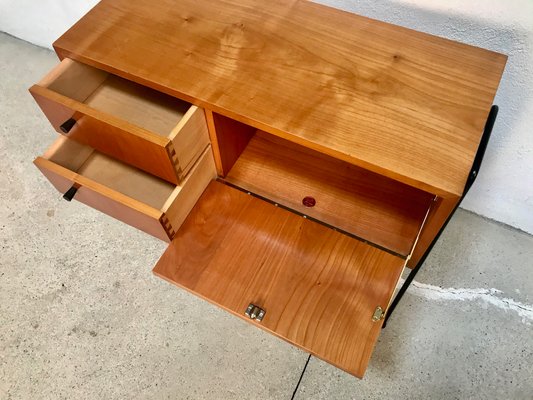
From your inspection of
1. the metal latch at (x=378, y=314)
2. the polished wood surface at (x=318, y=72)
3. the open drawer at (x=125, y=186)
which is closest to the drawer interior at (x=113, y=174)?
the open drawer at (x=125, y=186)

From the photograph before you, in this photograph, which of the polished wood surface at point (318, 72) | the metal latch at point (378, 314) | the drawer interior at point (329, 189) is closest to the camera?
the polished wood surface at point (318, 72)

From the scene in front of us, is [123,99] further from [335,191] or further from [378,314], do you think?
[378,314]

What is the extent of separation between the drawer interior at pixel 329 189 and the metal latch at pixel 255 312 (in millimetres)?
245

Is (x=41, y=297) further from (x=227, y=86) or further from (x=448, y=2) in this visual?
(x=448, y=2)

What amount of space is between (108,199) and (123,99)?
0.24 m

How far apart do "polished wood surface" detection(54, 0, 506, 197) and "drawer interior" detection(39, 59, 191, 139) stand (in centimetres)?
8

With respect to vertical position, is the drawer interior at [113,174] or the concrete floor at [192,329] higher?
the drawer interior at [113,174]

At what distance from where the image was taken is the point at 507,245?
1.17m

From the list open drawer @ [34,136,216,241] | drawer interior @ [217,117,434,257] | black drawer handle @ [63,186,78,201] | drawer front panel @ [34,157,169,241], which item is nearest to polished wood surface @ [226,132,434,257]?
drawer interior @ [217,117,434,257]

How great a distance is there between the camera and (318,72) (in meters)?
0.78

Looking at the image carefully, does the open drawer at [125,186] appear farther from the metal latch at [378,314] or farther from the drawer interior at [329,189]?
the metal latch at [378,314]

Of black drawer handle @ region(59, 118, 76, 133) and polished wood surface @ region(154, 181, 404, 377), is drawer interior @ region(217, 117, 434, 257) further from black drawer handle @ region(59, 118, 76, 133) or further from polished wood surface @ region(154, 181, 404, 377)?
black drawer handle @ region(59, 118, 76, 133)

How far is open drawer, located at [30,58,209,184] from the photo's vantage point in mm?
779

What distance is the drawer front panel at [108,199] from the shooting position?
837 mm
